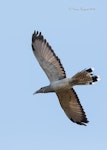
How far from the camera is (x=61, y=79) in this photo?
50.3 feet

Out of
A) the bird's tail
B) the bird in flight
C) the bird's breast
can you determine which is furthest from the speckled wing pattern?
the bird's tail

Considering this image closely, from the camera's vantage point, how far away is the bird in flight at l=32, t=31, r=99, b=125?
48.3ft

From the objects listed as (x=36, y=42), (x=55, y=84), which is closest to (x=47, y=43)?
(x=36, y=42)

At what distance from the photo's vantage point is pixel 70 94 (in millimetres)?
15484

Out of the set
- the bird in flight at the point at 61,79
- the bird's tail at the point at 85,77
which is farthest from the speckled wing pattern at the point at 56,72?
the bird's tail at the point at 85,77

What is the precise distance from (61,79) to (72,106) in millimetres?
1070

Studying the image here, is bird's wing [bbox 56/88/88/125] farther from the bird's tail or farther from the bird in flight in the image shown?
the bird's tail

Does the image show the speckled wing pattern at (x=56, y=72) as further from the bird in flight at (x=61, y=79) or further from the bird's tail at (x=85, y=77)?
the bird's tail at (x=85, y=77)

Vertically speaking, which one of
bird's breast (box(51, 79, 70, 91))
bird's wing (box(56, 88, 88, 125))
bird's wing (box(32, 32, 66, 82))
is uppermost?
bird's wing (box(32, 32, 66, 82))

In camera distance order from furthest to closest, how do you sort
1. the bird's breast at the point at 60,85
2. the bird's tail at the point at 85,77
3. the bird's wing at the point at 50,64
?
the bird's wing at the point at 50,64 < the bird's breast at the point at 60,85 < the bird's tail at the point at 85,77

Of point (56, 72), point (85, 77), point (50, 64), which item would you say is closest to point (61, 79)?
point (56, 72)

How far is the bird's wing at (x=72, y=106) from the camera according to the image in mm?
15484

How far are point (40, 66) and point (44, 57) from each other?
0.96 ft

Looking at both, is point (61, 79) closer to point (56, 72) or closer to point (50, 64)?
point (56, 72)
